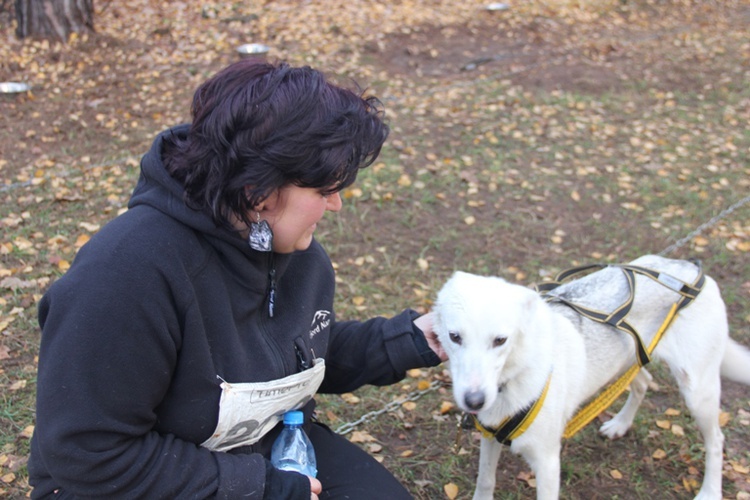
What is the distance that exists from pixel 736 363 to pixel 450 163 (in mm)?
3786

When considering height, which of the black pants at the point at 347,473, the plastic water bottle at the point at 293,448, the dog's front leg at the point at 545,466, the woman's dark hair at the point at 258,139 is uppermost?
the woman's dark hair at the point at 258,139

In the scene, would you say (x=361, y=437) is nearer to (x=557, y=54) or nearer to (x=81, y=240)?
(x=81, y=240)

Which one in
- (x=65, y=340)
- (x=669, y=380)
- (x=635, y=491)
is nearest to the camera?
(x=65, y=340)

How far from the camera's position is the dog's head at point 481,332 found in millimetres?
2359

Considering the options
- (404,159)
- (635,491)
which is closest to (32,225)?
(404,159)

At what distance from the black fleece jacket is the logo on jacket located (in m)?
0.11

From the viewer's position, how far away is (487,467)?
3.01 m

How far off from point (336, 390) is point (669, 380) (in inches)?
92.0

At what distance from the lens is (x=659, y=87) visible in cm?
891

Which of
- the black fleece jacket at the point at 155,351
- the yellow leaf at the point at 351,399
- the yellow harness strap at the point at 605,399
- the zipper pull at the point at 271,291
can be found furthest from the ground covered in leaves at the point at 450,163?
the black fleece jacket at the point at 155,351

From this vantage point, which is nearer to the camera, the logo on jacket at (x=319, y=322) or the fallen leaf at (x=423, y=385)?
the logo on jacket at (x=319, y=322)

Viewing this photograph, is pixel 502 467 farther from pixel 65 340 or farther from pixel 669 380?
pixel 65 340

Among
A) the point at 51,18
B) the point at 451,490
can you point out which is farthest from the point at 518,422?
the point at 51,18

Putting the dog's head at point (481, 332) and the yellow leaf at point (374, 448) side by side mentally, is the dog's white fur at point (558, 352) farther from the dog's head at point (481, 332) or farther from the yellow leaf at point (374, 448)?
the yellow leaf at point (374, 448)
